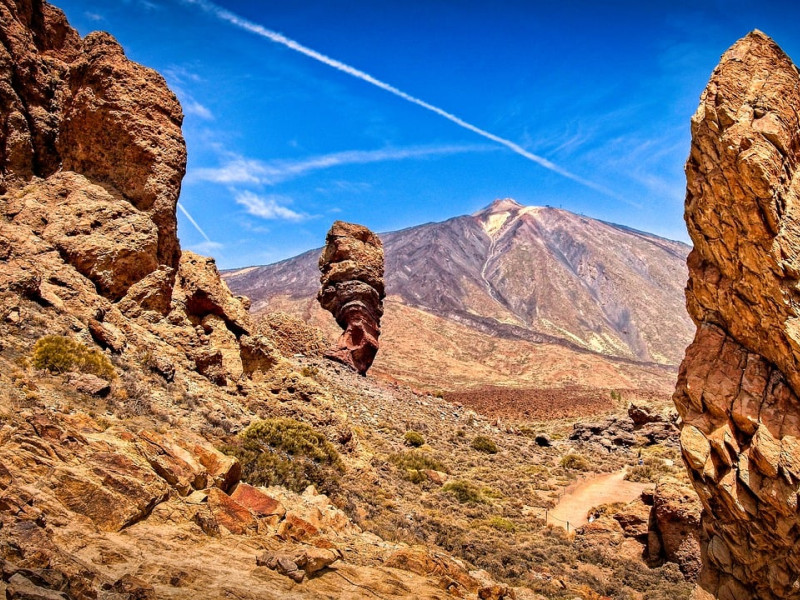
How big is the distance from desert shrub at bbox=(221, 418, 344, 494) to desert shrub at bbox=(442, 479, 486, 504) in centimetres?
541

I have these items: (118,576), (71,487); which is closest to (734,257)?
(118,576)

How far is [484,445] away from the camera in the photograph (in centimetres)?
2398

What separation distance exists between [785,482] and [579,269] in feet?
644

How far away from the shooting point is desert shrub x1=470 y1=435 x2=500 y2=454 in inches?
942

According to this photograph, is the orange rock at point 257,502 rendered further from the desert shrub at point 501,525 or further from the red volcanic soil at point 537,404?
the red volcanic soil at point 537,404

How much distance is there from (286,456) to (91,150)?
876 centimetres

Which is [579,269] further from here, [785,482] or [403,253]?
[785,482]

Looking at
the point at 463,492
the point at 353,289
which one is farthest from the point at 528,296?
the point at 463,492

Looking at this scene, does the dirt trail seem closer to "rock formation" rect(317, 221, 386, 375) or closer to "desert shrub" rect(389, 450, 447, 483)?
"desert shrub" rect(389, 450, 447, 483)

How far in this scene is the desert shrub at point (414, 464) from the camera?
1620 cm

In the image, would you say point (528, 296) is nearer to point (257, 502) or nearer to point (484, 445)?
point (484, 445)

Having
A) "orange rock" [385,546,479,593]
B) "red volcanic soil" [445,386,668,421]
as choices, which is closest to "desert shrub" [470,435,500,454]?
"red volcanic soil" [445,386,668,421]

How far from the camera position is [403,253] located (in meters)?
192

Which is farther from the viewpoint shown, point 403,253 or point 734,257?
point 403,253
